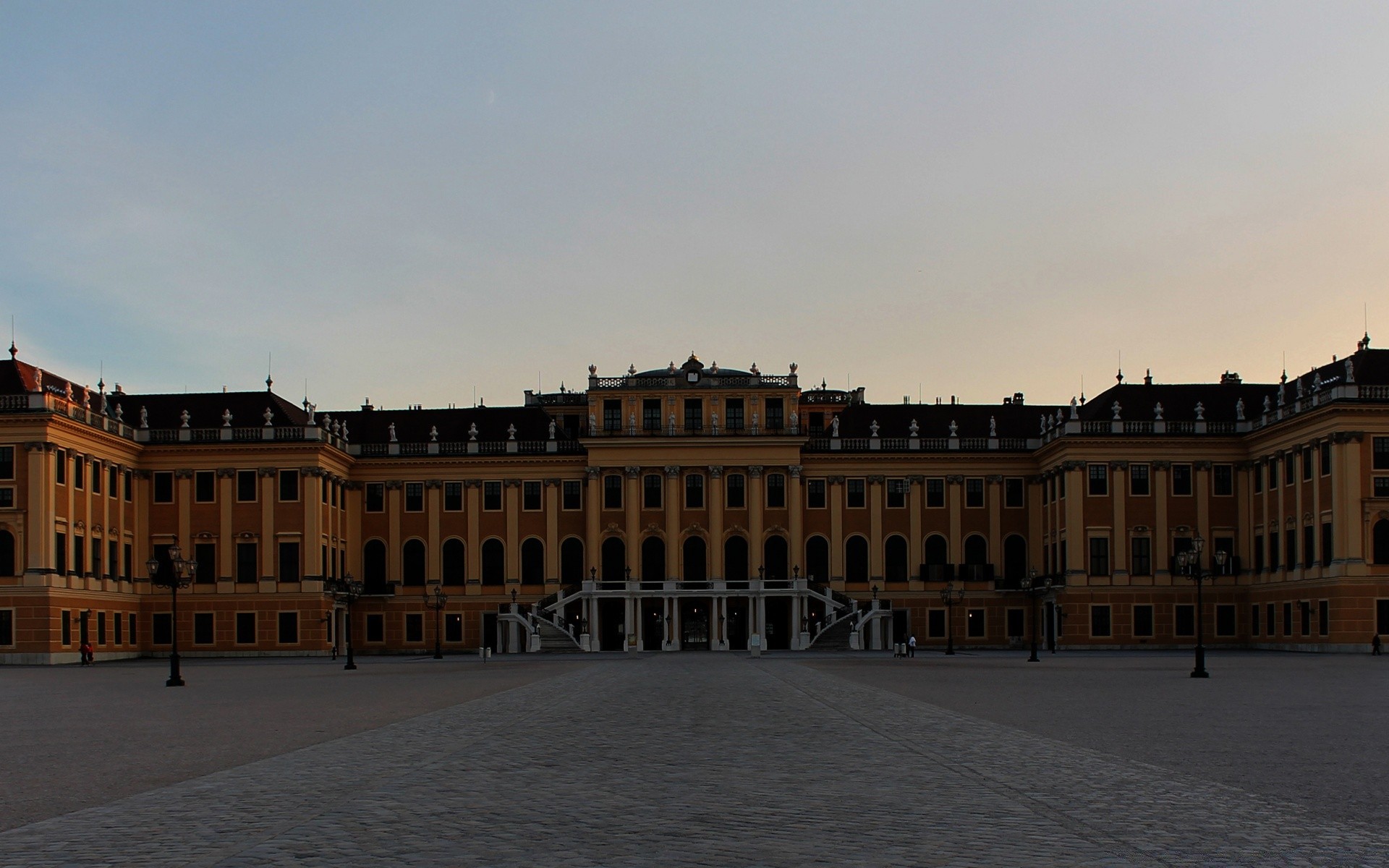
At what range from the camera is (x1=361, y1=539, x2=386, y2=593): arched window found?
3716 inches

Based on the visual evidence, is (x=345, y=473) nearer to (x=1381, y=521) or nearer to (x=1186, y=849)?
(x=1381, y=521)

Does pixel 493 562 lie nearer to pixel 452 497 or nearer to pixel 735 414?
pixel 452 497

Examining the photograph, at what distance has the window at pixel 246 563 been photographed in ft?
286

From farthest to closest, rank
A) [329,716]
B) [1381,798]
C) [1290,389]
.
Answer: [1290,389] < [329,716] < [1381,798]

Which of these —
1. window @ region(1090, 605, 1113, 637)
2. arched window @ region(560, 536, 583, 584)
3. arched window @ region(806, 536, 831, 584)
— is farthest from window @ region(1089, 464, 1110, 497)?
arched window @ region(560, 536, 583, 584)

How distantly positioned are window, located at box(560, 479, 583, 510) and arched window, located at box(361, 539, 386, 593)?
11.3 m

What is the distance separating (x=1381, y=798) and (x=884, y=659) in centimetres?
5177

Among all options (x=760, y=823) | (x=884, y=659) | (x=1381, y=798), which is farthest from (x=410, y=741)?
(x=884, y=659)

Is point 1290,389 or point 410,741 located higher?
point 1290,389

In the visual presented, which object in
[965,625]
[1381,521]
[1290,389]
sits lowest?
[965,625]

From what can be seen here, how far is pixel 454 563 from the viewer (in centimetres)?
9450

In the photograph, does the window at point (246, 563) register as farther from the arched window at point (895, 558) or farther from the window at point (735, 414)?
the arched window at point (895, 558)

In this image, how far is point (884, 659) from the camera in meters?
67.2

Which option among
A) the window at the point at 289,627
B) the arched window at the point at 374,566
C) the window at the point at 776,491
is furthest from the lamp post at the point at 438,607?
the window at the point at 776,491
